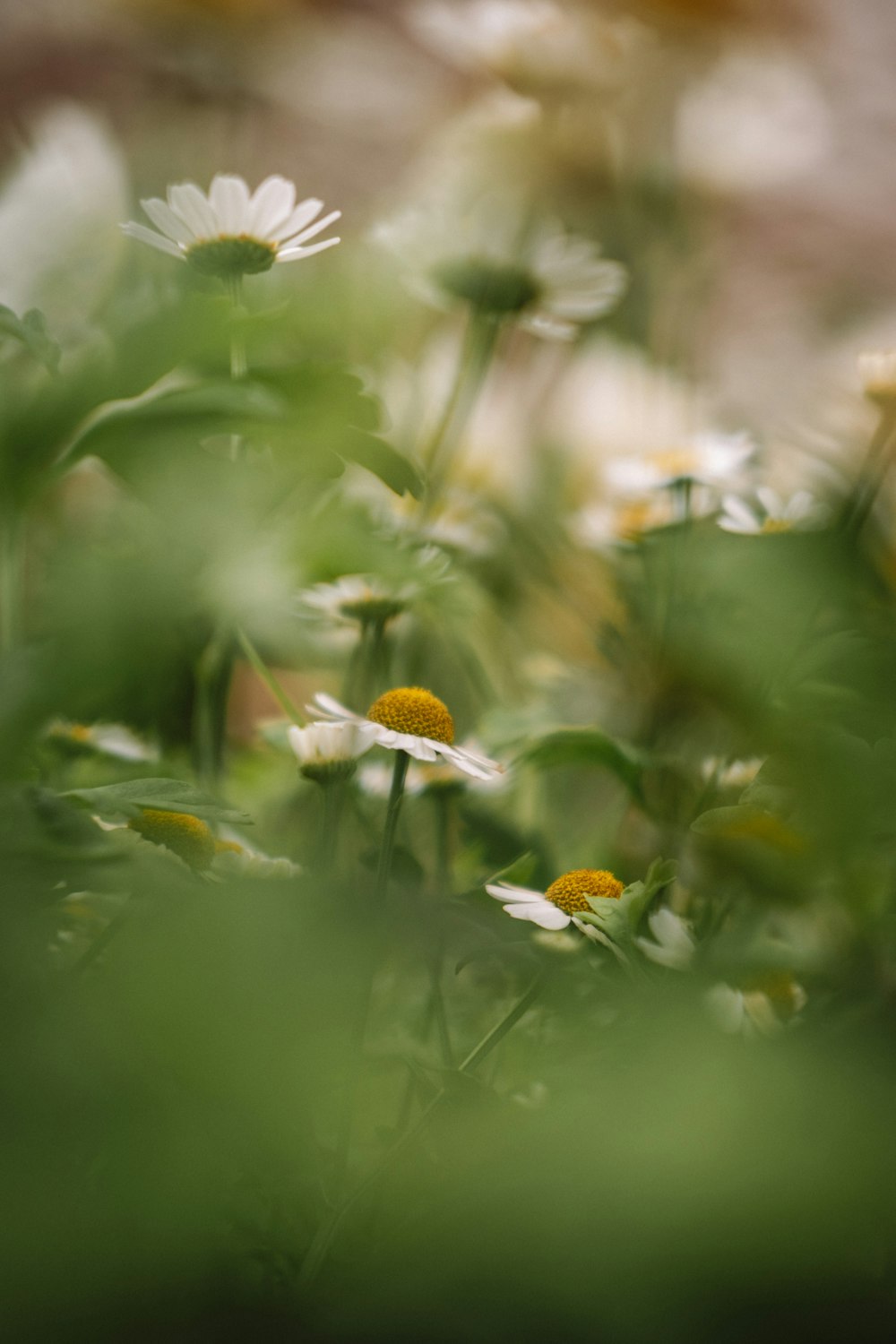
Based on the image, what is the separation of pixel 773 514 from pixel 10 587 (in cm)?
24

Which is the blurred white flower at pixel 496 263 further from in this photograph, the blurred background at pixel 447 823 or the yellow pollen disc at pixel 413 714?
the yellow pollen disc at pixel 413 714

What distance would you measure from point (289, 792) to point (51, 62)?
1.36 metres

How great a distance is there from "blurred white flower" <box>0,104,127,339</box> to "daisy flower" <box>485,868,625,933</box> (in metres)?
0.17

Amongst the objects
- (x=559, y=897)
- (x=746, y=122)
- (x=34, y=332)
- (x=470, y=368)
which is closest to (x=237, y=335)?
(x=34, y=332)

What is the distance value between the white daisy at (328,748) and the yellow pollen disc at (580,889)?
0.06 meters

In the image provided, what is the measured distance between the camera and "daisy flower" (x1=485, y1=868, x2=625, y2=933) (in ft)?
0.77

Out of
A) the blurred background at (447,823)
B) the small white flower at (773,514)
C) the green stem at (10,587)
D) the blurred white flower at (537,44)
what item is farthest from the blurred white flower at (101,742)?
the blurred white flower at (537,44)

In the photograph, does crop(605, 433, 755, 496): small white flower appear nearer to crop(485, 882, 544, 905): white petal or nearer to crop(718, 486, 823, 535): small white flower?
crop(718, 486, 823, 535): small white flower

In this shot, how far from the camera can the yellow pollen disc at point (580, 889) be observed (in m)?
0.25

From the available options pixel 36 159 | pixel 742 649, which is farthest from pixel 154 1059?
pixel 36 159

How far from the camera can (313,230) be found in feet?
0.87

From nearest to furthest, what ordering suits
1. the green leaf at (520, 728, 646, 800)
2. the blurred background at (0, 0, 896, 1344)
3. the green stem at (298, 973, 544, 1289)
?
the blurred background at (0, 0, 896, 1344) → the green stem at (298, 973, 544, 1289) → the green leaf at (520, 728, 646, 800)

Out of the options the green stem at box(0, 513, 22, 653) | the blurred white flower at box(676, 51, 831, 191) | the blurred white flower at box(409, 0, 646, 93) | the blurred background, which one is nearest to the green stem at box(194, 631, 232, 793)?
the blurred background

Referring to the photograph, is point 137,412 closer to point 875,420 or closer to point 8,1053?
point 8,1053
